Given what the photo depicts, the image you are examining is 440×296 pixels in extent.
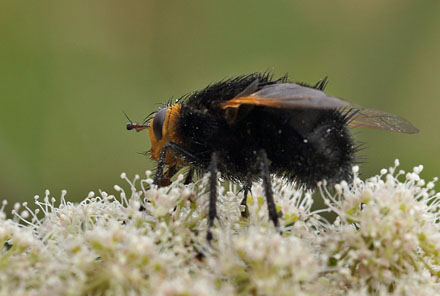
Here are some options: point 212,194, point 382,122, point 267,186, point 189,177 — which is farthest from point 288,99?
point 382,122

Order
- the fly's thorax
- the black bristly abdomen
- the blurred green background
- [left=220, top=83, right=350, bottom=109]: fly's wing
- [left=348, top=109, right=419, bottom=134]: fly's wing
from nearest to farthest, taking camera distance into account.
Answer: [left=220, top=83, right=350, bottom=109]: fly's wing → the black bristly abdomen → the fly's thorax → [left=348, top=109, right=419, bottom=134]: fly's wing → the blurred green background

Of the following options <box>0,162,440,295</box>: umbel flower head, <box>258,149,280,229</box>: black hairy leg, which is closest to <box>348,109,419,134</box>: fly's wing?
<box>0,162,440,295</box>: umbel flower head

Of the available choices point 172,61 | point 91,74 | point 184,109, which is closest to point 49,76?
point 91,74

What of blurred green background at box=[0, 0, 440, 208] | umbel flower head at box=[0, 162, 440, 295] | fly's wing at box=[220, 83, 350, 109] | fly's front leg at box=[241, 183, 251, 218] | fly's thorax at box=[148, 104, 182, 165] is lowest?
umbel flower head at box=[0, 162, 440, 295]

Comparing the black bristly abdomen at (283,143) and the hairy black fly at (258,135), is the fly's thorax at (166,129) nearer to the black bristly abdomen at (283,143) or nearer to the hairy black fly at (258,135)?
the hairy black fly at (258,135)

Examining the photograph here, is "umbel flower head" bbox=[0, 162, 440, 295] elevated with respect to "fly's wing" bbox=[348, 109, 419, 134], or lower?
lower

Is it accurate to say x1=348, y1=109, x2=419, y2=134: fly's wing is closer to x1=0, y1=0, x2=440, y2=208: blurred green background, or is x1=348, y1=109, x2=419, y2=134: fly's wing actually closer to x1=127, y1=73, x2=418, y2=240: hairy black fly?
x1=127, y1=73, x2=418, y2=240: hairy black fly

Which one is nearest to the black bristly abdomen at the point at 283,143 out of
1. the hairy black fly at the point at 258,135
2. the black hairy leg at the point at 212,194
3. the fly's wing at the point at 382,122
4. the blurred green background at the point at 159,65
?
the hairy black fly at the point at 258,135

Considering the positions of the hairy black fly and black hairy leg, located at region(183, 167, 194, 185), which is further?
black hairy leg, located at region(183, 167, 194, 185)
